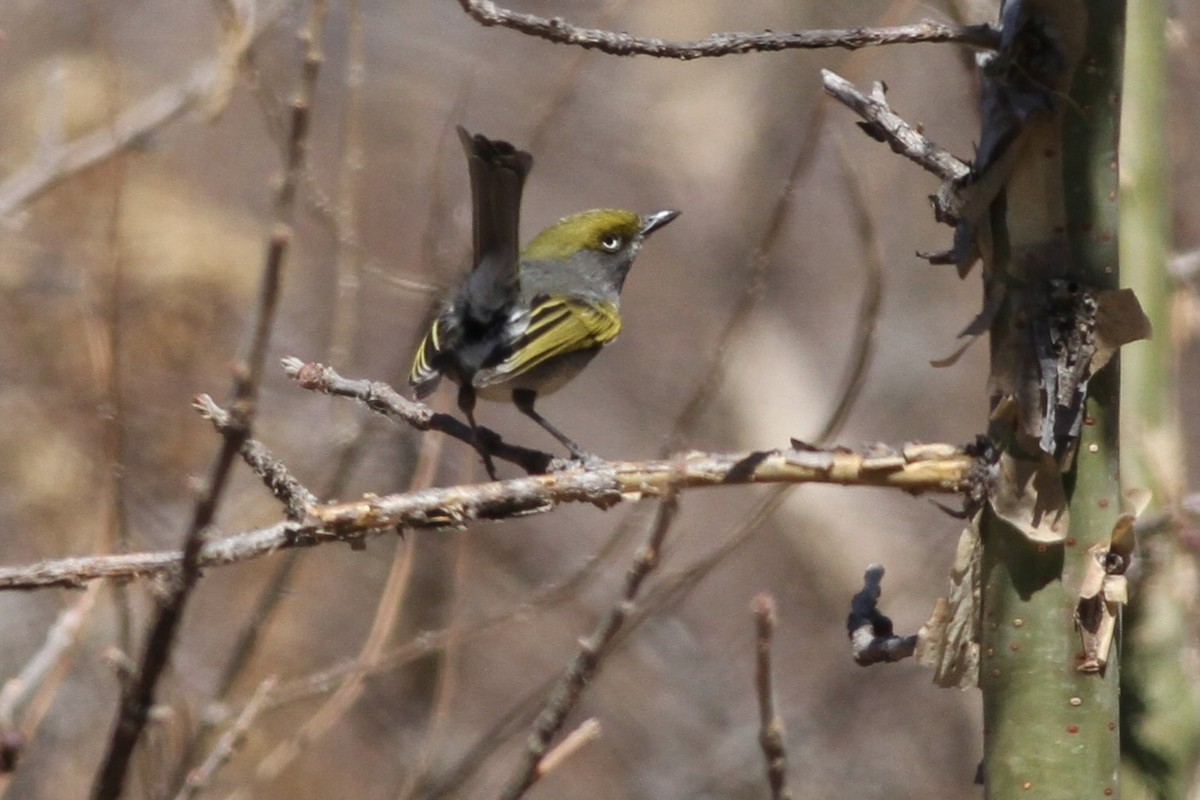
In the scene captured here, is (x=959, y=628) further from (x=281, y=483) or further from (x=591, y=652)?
(x=281, y=483)

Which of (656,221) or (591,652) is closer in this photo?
(591,652)

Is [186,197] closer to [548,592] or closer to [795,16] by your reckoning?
[548,592]

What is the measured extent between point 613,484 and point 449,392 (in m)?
2.90

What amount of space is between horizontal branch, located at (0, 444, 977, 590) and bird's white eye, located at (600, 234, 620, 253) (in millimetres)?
2504

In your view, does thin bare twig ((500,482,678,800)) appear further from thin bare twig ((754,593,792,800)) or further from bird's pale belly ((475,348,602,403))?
bird's pale belly ((475,348,602,403))

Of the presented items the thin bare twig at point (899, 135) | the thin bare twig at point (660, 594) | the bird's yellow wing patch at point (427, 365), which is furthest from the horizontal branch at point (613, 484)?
the bird's yellow wing patch at point (427, 365)

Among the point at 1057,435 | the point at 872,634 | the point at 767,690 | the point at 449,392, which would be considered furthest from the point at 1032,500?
the point at 449,392

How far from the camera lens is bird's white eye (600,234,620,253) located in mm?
4074

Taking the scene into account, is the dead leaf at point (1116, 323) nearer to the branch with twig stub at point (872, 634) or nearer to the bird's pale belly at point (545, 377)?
the branch with twig stub at point (872, 634)

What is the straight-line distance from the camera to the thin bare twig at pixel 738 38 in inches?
60.5

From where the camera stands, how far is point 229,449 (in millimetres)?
1000

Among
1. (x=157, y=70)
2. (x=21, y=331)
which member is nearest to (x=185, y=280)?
(x=21, y=331)

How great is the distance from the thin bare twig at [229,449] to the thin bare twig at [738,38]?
408 mm

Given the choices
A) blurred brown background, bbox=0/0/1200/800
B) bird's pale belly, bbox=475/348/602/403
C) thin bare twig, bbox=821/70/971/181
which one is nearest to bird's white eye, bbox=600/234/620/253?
blurred brown background, bbox=0/0/1200/800
